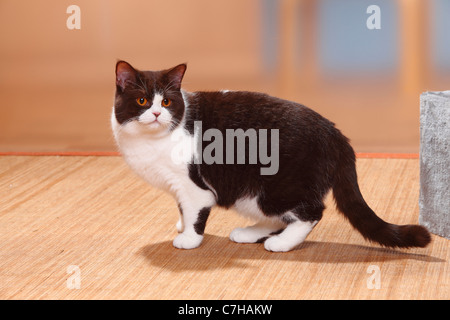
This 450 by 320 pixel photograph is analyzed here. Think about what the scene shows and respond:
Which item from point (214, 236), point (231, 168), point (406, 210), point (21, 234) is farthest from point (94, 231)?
point (406, 210)

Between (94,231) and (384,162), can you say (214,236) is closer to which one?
(94,231)

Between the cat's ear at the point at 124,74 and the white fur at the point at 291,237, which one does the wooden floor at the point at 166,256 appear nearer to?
the white fur at the point at 291,237

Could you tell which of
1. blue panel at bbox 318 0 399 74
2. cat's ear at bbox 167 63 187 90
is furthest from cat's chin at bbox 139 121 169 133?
blue panel at bbox 318 0 399 74

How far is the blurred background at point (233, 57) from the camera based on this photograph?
320cm

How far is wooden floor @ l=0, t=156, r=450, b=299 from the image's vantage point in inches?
71.1

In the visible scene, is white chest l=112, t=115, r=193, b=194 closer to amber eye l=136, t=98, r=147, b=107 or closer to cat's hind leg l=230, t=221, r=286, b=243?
amber eye l=136, t=98, r=147, b=107

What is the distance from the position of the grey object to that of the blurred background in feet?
3.46

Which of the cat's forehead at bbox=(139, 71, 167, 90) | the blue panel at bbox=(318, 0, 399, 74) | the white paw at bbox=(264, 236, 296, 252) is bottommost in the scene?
the white paw at bbox=(264, 236, 296, 252)

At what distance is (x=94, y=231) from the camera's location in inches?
89.4

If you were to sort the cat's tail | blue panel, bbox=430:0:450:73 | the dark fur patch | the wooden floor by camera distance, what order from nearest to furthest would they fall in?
1. the wooden floor
2. the cat's tail
3. the dark fur patch
4. blue panel, bbox=430:0:450:73

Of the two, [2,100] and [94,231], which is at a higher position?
[2,100]

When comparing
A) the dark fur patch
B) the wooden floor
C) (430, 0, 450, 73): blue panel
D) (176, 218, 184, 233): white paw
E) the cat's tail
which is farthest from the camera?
(430, 0, 450, 73): blue panel

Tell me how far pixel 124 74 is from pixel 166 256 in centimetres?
51
